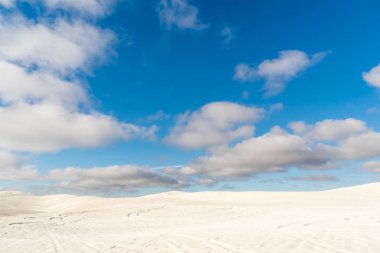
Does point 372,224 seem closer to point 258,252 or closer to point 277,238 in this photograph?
point 277,238

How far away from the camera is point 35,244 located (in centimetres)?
1549

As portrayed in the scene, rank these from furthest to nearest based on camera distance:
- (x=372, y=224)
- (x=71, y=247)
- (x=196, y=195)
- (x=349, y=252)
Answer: (x=196, y=195)
(x=372, y=224)
(x=71, y=247)
(x=349, y=252)

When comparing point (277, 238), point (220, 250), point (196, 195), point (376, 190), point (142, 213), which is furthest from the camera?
point (196, 195)

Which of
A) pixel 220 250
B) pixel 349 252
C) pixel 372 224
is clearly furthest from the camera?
pixel 372 224

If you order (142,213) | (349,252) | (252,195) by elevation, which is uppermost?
(252,195)

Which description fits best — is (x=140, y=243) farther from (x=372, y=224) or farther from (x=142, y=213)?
(x=142, y=213)

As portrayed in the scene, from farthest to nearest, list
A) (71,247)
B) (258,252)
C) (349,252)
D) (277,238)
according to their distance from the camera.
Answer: (71,247) → (277,238) → (258,252) → (349,252)

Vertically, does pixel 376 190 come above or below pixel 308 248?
above

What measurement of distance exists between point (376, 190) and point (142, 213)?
97.3 feet

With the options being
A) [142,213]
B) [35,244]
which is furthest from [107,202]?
[35,244]

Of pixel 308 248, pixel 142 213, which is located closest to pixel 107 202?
pixel 142 213

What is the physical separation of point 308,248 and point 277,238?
251cm

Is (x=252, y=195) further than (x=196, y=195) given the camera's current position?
No

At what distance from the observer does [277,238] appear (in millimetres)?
13219
